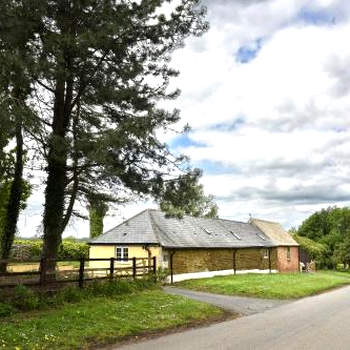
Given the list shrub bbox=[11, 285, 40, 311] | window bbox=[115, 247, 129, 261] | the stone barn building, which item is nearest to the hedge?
window bbox=[115, 247, 129, 261]

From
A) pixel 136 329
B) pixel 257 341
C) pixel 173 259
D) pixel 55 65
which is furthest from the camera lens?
pixel 173 259

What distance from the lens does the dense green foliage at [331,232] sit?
77.1 m

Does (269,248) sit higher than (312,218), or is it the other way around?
(312,218)

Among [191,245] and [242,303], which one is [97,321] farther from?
[191,245]

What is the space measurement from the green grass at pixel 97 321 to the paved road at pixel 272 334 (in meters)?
1.06

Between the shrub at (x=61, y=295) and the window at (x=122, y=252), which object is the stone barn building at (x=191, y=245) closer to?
the window at (x=122, y=252)

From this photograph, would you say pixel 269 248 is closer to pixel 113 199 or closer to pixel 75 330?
pixel 113 199

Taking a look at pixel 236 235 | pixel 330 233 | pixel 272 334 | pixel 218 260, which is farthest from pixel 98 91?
pixel 330 233

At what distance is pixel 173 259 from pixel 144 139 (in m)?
18.7

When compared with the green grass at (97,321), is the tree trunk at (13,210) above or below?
above

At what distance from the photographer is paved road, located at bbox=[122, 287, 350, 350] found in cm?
1170

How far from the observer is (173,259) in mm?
33094

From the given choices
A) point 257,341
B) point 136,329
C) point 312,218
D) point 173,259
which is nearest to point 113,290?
point 136,329

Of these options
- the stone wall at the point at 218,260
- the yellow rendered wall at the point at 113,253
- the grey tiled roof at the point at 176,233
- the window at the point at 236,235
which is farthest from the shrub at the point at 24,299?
the window at the point at 236,235
